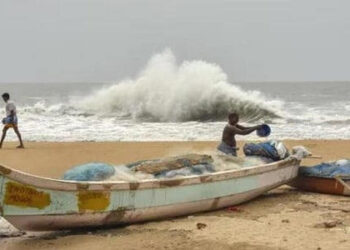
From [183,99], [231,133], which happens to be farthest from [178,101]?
[231,133]

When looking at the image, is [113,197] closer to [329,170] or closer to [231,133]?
[231,133]

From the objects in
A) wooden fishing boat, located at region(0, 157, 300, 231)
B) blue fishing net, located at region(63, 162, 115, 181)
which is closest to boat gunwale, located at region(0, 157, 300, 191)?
wooden fishing boat, located at region(0, 157, 300, 231)

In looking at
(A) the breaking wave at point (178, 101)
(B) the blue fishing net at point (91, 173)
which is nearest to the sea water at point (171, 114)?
(A) the breaking wave at point (178, 101)

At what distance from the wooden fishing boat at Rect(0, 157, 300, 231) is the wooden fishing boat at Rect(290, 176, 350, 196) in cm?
108

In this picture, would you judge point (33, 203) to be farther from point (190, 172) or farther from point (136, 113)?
point (136, 113)

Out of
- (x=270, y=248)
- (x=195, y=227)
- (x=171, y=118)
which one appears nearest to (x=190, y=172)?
(x=195, y=227)

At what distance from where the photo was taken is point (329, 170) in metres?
9.04

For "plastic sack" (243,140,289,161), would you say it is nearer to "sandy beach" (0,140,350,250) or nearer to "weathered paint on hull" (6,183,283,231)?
"sandy beach" (0,140,350,250)

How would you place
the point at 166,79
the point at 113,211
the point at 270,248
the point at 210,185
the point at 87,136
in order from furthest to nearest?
the point at 166,79, the point at 87,136, the point at 210,185, the point at 113,211, the point at 270,248

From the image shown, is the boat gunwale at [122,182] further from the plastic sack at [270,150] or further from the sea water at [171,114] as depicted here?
the sea water at [171,114]

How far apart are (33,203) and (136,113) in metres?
24.4

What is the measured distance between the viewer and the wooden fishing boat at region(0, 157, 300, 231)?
6.31 m

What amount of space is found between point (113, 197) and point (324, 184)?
3661 mm

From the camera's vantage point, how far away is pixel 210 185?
7.66m
